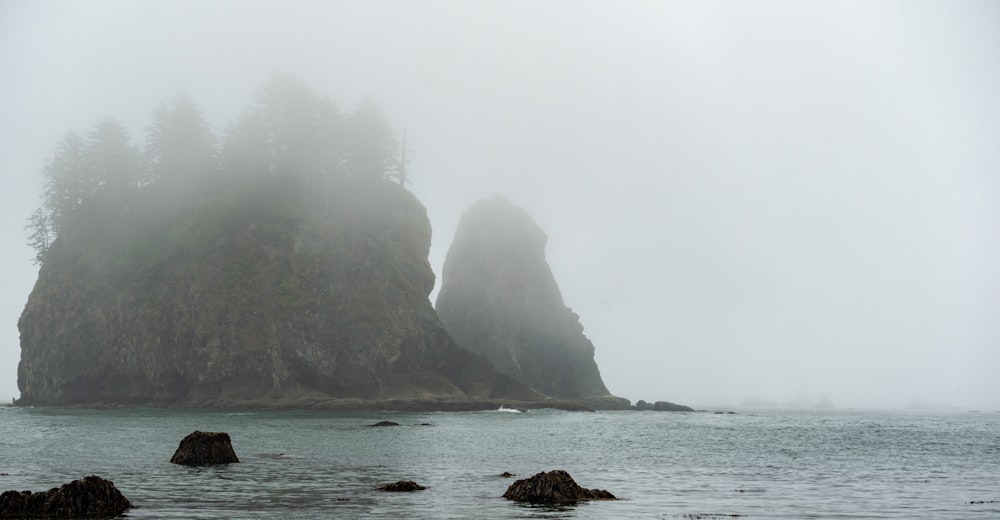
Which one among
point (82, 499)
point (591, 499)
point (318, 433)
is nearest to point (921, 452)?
point (591, 499)

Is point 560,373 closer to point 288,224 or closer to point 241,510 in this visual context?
point 288,224

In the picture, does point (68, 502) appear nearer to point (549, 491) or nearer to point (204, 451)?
point (549, 491)

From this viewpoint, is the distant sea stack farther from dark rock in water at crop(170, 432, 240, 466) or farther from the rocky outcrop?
the rocky outcrop

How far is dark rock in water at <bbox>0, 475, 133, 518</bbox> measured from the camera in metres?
20.2

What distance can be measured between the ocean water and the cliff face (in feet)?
114

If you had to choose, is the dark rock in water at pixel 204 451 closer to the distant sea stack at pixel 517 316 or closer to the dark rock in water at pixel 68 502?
the dark rock in water at pixel 68 502

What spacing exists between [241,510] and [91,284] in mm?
101289

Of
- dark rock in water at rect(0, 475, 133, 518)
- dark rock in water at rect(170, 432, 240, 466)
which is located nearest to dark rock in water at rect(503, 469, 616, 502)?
dark rock in water at rect(0, 475, 133, 518)

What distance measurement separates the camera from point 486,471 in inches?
1389

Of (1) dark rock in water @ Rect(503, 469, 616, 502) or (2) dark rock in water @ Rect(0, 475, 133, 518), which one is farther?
(1) dark rock in water @ Rect(503, 469, 616, 502)

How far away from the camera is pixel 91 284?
10894 centimetres

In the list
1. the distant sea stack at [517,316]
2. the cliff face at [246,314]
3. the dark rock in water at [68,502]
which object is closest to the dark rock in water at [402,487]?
the dark rock in water at [68,502]

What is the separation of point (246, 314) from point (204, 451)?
69.5 metres

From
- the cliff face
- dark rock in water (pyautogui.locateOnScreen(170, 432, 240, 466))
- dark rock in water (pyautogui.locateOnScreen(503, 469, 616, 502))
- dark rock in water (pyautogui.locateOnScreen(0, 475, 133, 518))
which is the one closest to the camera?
dark rock in water (pyautogui.locateOnScreen(0, 475, 133, 518))
